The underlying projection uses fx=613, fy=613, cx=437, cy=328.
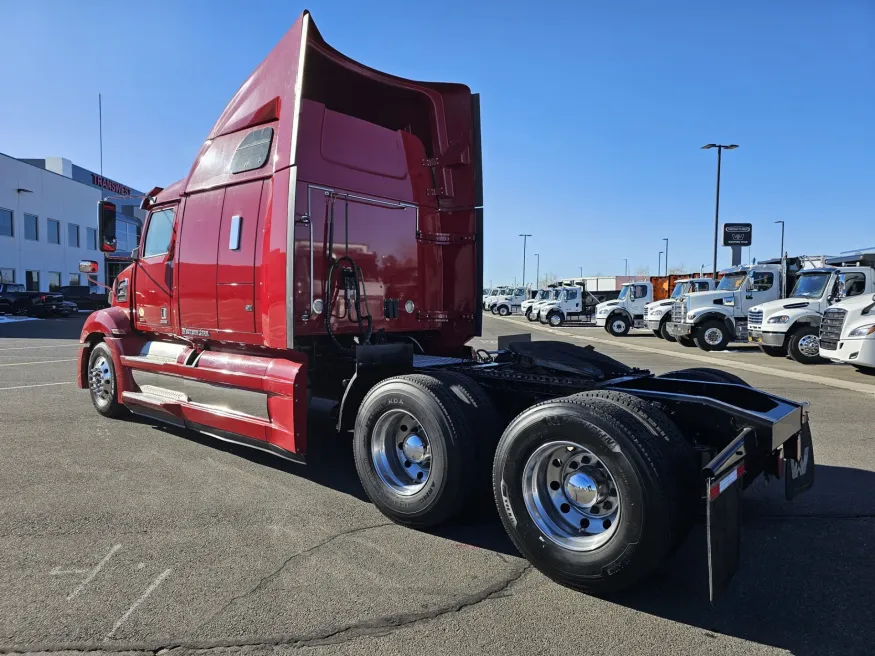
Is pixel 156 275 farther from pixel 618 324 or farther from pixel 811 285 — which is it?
pixel 618 324

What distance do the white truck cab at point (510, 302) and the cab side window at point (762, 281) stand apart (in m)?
32.4

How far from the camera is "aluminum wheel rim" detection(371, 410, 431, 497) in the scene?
13.5 ft

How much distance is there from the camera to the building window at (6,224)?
36938 millimetres

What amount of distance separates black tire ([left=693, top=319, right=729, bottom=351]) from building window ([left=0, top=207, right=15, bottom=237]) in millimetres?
39104

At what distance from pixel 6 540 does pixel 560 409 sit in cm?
347

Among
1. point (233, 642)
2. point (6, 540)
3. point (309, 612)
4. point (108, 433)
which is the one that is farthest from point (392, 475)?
point (108, 433)

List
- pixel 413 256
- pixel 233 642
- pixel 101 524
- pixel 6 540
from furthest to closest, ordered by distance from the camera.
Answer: pixel 413 256, pixel 101 524, pixel 6 540, pixel 233 642

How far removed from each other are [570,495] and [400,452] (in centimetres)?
138

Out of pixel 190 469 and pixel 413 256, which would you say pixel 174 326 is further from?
pixel 413 256

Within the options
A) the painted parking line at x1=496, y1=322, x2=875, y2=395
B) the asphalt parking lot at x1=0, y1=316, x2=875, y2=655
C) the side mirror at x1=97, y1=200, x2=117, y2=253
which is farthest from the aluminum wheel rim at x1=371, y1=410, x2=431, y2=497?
the painted parking line at x1=496, y1=322, x2=875, y2=395

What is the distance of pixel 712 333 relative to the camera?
18.4 meters

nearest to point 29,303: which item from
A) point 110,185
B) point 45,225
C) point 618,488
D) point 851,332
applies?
point 45,225

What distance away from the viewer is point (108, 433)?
6578 millimetres

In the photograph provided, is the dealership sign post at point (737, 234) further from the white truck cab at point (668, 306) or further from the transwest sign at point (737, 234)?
the white truck cab at point (668, 306)
